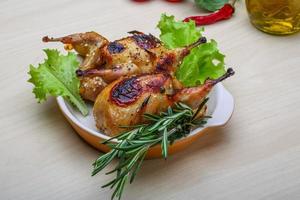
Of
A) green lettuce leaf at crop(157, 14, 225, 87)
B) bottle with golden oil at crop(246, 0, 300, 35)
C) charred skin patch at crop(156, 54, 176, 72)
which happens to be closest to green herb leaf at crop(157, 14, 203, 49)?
green lettuce leaf at crop(157, 14, 225, 87)

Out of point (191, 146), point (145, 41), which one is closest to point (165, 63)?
point (145, 41)

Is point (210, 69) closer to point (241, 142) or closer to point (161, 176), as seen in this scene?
point (241, 142)

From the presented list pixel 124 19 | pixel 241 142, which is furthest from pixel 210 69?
pixel 124 19

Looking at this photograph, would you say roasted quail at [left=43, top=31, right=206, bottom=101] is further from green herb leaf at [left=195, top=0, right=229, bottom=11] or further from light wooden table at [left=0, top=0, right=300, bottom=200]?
green herb leaf at [left=195, top=0, right=229, bottom=11]

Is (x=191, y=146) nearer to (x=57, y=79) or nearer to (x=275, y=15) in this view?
(x=57, y=79)

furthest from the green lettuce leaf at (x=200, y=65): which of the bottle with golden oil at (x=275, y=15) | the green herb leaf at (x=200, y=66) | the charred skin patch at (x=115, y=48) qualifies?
the bottle with golden oil at (x=275, y=15)

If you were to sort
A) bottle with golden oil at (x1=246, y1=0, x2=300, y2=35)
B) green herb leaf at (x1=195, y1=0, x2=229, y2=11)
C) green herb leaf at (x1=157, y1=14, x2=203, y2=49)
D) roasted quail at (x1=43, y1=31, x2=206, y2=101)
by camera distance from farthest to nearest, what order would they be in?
green herb leaf at (x1=195, y1=0, x2=229, y2=11)
bottle with golden oil at (x1=246, y1=0, x2=300, y2=35)
green herb leaf at (x1=157, y1=14, x2=203, y2=49)
roasted quail at (x1=43, y1=31, x2=206, y2=101)

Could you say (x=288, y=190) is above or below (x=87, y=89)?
below
